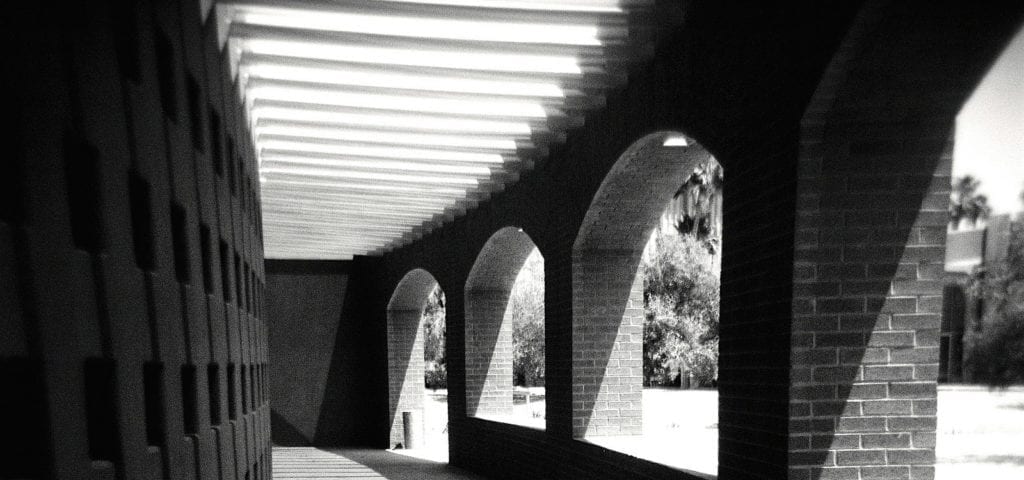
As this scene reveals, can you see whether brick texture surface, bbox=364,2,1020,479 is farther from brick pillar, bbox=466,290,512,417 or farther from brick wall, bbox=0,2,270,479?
brick pillar, bbox=466,290,512,417

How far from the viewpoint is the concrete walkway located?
10.8m

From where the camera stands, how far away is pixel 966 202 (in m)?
3.64

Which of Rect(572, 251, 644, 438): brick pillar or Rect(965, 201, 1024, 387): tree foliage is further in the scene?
Rect(572, 251, 644, 438): brick pillar

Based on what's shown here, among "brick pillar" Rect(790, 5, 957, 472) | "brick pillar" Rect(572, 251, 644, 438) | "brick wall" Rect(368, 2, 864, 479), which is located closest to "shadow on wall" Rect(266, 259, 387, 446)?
"brick pillar" Rect(572, 251, 644, 438)

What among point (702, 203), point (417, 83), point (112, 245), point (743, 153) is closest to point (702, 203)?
point (702, 203)

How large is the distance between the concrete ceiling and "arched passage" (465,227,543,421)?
59.3 inches

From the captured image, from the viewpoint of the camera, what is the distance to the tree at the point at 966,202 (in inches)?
135

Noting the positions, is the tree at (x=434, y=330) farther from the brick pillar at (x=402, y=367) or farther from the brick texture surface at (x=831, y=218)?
the brick texture surface at (x=831, y=218)

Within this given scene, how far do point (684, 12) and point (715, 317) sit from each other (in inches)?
663

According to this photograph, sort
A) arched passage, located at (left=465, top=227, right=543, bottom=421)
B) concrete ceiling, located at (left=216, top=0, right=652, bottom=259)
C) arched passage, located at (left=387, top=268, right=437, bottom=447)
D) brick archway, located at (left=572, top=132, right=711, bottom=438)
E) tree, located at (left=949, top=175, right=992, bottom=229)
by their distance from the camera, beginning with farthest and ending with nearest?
1. arched passage, located at (left=387, top=268, right=437, bottom=447)
2. arched passage, located at (left=465, top=227, right=543, bottom=421)
3. brick archway, located at (left=572, top=132, right=711, bottom=438)
4. concrete ceiling, located at (left=216, top=0, right=652, bottom=259)
5. tree, located at (left=949, top=175, right=992, bottom=229)

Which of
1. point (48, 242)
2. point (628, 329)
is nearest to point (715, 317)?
point (628, 329)

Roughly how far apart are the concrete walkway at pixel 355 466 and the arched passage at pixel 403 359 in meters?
0.80

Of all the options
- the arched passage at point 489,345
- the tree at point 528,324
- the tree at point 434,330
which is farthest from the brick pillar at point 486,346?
the tree at point 434,330

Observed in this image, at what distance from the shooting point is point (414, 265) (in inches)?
510
